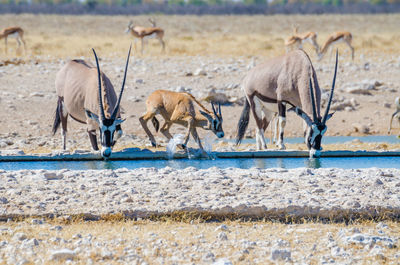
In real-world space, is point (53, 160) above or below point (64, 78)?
below

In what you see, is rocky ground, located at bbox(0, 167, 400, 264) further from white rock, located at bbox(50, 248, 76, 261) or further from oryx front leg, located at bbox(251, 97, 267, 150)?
oryx front leg, located at bbox(251, 97, 267, 150)

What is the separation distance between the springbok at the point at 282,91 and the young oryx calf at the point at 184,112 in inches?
→ 29.9

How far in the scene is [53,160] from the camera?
8.26 m

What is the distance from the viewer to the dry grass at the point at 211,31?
82.4 ft

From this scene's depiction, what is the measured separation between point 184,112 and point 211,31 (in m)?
29.8

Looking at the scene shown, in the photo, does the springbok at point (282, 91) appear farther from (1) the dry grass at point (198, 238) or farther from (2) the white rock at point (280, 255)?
(2) the white rock at point (280, 255)

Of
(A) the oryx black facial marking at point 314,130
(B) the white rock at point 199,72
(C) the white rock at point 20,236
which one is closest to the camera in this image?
(C) the white rock at point 20,236

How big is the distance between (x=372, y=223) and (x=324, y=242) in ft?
2.19

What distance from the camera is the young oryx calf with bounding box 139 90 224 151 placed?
31.6 ft

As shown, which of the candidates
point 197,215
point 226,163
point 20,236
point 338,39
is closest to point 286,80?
point 226,163

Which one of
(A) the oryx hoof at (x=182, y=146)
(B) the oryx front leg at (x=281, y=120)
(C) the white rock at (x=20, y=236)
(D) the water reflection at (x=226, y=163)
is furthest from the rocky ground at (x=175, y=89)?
(C) the white rock at (x=20, y=236)

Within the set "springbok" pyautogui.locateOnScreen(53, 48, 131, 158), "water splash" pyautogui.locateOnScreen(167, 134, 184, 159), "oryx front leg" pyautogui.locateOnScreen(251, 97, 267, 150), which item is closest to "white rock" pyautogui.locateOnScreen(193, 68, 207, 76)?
"oryx front leg" pyautogui.locateOnScreen(251, 97, 267, 150)

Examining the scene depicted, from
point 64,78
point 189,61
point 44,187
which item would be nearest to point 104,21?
point 189,61

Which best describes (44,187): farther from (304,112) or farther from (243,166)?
(304,112)
